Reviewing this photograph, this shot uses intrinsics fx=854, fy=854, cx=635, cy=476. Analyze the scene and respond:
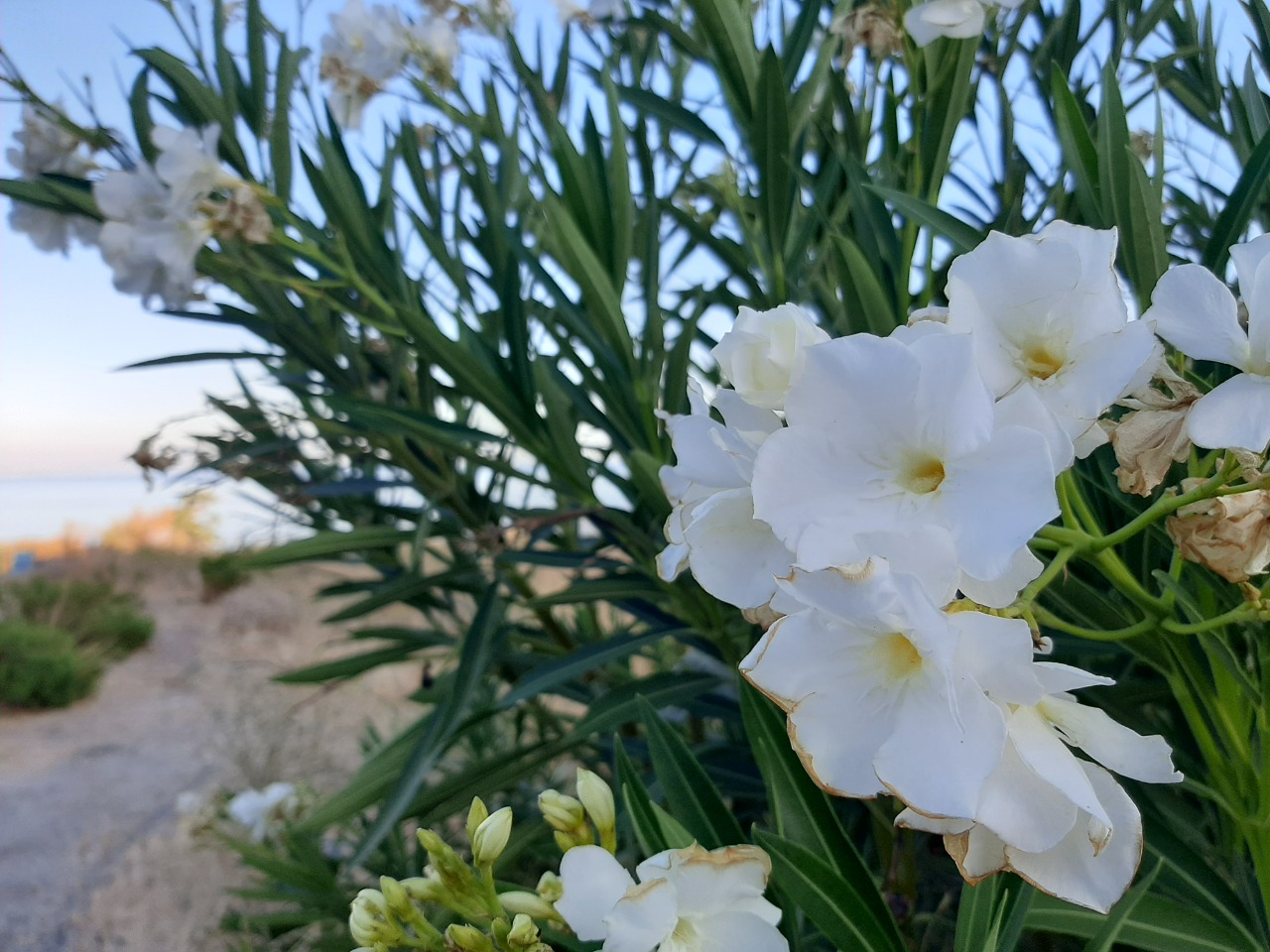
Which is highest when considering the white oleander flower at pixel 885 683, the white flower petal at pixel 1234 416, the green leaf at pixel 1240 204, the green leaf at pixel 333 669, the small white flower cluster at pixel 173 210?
the small white flower cluster at pixel 173 210

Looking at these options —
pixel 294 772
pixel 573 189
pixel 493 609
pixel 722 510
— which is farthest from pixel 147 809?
pixel 722 510

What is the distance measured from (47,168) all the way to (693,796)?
899 mm

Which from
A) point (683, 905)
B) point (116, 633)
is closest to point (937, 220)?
point (683, 905)

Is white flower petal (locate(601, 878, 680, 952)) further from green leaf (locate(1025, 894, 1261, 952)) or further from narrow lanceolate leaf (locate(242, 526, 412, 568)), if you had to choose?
narrow lanceolate leaf (locate(242, 526, 412, 568))

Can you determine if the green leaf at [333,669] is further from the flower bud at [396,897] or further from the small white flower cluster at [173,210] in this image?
the flower bud at [396,897]

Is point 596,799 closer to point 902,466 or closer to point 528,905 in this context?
point 528,905

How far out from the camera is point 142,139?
84 centimetres

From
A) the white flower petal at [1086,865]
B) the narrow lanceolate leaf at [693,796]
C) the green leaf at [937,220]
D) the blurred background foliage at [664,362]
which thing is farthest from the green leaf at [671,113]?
the white flower petal at [1086,865]

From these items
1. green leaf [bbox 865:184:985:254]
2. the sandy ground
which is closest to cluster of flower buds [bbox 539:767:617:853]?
green leaf [bbox 865:184:985:254]

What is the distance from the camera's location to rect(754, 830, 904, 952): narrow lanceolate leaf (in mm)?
342

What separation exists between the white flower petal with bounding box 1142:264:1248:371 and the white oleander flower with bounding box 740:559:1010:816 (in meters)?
0.12

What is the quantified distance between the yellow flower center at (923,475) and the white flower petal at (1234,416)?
75 mm

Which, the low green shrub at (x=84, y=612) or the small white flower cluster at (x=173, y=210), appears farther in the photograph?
the low green shrub at (x=84, y=612)

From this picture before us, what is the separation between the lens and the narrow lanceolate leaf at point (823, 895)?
0.34 m
